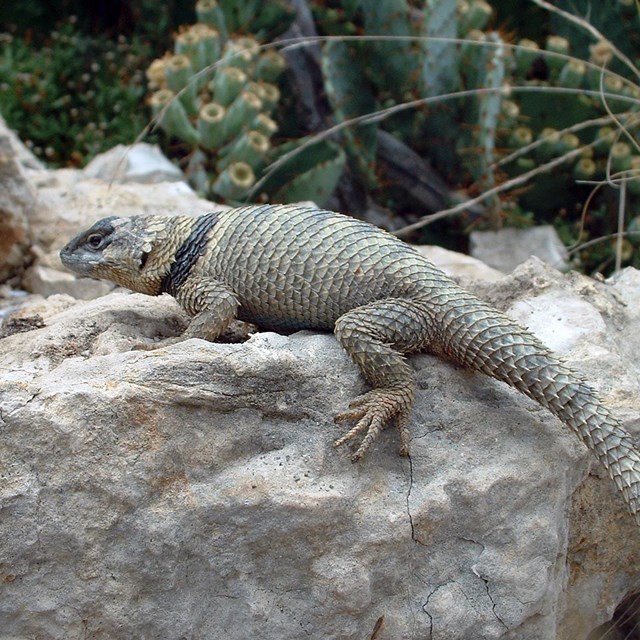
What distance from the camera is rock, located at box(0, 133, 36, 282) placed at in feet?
17.8

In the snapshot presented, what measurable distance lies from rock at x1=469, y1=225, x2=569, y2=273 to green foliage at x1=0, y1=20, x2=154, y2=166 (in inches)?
130

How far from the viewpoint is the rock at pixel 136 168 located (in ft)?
22.5

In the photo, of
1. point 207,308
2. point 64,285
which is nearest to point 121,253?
point 207,308

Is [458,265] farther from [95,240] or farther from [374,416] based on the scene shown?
[374,416]

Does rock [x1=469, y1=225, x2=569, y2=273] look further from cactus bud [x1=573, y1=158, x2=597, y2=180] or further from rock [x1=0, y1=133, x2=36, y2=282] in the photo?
rock [x1=0, y1=133, x2=36, y2=282]

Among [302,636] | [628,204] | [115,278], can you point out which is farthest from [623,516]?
[628,204]

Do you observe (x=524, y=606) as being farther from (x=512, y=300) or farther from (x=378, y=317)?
(x=512, y=300)

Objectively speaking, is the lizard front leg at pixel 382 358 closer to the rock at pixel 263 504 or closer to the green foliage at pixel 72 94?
the rock at pixel 263 504

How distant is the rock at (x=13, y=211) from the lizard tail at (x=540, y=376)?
3.21m

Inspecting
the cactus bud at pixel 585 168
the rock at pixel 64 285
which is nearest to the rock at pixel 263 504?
the rock at pixel 64 285

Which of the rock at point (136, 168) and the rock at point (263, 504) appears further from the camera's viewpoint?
the rock at point (136, 168)

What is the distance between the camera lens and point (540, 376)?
3002 mm

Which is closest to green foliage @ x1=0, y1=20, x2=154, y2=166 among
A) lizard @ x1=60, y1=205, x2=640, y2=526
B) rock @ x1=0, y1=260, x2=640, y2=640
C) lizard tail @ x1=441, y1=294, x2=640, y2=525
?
lizard @ x1=60, y1=205, x2=640, y2=526

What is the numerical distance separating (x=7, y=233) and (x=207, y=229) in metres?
2.48
